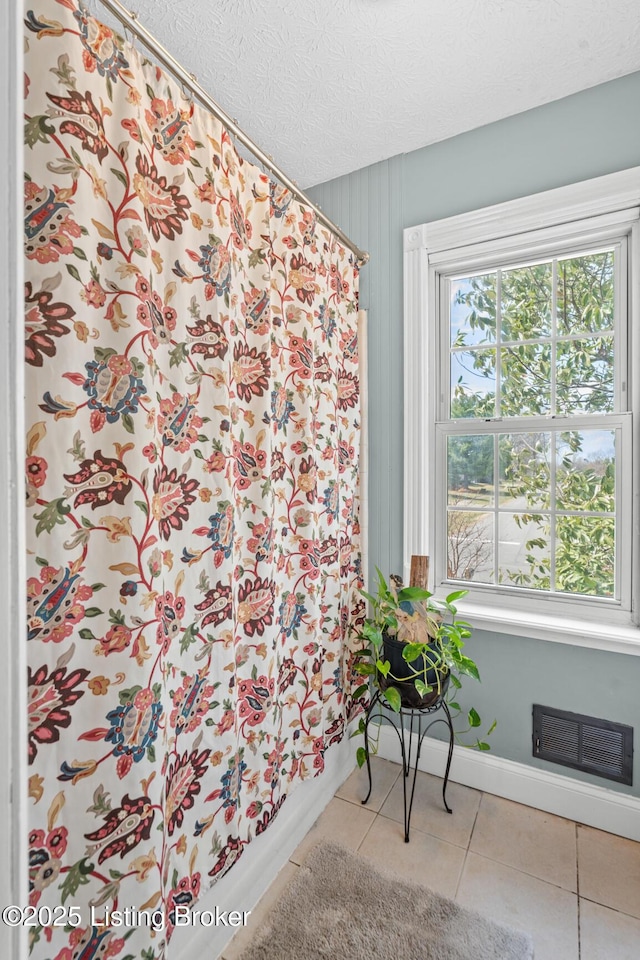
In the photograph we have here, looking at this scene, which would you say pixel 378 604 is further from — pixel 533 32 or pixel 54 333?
pixel 533 32

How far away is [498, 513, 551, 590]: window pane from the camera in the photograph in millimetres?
1765

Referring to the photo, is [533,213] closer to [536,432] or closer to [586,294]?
[586,294]

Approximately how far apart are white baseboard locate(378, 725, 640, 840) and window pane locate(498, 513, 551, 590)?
0.66 metres

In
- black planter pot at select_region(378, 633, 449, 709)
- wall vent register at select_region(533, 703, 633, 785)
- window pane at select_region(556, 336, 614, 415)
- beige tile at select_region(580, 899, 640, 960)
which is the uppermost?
window pane at select_region(556, 336, 614, 415)

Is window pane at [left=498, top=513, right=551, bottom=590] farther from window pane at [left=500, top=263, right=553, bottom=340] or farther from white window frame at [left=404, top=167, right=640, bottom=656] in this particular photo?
window pane at [left=500, top=263, right=553, bottom=340]

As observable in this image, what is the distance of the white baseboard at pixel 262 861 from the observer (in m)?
1.13

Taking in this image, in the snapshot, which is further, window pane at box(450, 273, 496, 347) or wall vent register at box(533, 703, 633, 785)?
window pane at box(450, 273, 496, 347)

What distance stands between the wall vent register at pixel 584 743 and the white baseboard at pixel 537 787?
0.06 m

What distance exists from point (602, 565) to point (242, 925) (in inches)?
61.6

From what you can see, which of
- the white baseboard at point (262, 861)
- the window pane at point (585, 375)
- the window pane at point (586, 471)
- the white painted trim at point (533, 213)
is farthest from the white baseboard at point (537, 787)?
the white painted trim at point (533, 213)

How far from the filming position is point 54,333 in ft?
2.57

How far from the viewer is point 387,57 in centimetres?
144

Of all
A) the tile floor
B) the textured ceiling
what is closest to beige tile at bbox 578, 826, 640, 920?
the tile floor

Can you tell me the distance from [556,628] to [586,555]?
292mm
